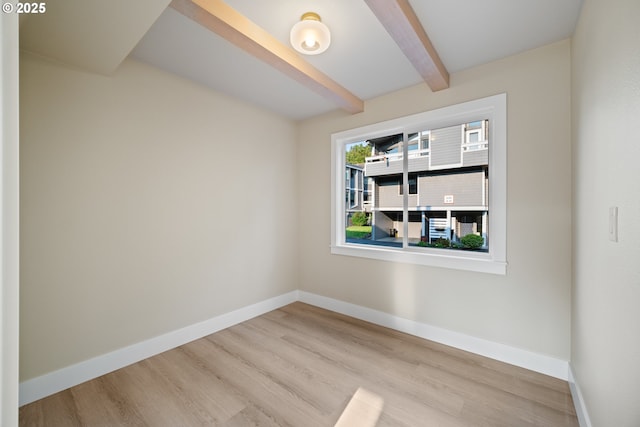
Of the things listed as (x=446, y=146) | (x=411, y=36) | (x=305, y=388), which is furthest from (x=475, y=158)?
(x=305, y=388)

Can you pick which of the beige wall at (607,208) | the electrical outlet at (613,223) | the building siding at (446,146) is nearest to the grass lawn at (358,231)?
the building siding at (446,146)

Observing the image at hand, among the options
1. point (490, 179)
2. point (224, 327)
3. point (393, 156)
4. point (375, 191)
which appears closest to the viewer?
point (490, 179)

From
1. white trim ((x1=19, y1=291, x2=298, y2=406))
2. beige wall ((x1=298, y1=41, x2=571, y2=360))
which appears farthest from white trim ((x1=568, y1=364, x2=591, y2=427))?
white trim ((x1=19, y1=291, x2=298, y2=406))

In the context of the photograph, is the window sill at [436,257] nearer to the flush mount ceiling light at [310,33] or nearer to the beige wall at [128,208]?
the beige wall at [128,208]

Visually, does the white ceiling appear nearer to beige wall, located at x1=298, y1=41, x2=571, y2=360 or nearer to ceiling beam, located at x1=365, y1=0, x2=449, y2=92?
ceiling beam, located at x1=365, y1=0, x2=449, y2=92

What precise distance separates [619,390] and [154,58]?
3.44 meters

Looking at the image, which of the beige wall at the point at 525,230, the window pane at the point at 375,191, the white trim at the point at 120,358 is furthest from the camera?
the window pane at the point at 375,191

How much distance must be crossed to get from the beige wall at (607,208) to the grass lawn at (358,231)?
78.7 inches

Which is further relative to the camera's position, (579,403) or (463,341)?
(463,341)

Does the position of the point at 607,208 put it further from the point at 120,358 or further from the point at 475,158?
the point at 120,358

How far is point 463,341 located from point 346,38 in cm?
275

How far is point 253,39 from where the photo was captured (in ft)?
6.08

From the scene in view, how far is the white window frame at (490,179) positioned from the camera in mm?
2295

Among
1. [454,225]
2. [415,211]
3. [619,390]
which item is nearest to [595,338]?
[619,390]
